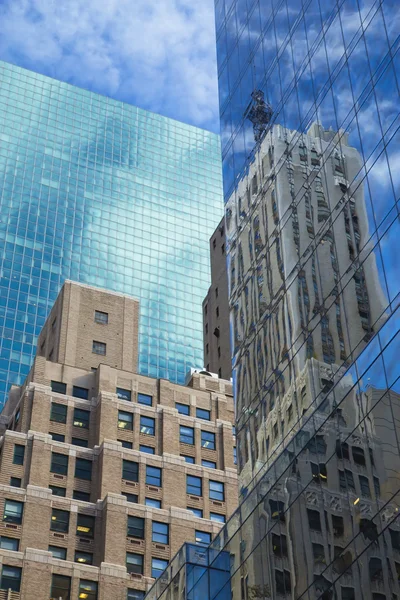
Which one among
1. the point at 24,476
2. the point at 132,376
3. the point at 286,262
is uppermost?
the point at 132,376

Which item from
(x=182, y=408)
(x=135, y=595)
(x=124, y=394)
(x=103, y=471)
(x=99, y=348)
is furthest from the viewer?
(x=99, y=348)

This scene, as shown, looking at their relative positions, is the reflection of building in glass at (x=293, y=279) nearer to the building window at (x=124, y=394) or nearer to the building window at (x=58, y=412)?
the building window at (x=58, y=412)

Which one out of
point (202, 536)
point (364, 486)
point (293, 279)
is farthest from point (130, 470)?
point (364, 486)

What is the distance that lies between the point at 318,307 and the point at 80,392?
2265 inches

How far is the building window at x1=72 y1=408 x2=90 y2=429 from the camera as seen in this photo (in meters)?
98.7

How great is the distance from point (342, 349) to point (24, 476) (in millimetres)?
53101

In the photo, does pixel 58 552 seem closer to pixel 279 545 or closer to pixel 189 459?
pixel 189 459

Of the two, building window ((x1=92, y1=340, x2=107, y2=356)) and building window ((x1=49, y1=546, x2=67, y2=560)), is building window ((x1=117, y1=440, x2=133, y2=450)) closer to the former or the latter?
building window ((x1=49, y1=546, x2=67, y2=560))

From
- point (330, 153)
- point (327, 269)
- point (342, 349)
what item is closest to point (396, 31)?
point (330, 153)

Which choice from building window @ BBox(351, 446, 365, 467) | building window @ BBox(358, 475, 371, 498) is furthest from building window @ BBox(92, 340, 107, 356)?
building window @ BBox(358, 475, 371, 498)

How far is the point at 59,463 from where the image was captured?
94.2 metres

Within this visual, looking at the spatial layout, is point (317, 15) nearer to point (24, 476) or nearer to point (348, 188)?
point (348, 188)

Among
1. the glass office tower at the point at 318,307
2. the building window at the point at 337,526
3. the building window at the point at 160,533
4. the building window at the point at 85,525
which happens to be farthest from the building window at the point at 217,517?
the building window at the point at 337,526

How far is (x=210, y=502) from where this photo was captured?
313ft
